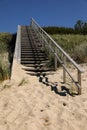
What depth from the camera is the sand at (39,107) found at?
5.74 metres

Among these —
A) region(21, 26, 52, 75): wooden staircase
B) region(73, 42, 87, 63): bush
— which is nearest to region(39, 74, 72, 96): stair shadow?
region(21, 26, 52, 75): wooden staircase

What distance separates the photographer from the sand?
574 cm

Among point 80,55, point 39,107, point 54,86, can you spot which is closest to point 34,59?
point 80,55

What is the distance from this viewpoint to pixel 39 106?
22.2ft

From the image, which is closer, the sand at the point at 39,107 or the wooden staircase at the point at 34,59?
the sand at the point at 39,107

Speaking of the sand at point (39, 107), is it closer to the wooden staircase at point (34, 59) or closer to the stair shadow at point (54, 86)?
the stair shadow at point (54, 86)

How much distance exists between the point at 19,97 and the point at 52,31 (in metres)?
22.9

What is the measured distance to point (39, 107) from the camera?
6.71 m

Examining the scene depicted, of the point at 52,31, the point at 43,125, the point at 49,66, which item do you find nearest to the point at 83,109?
the point at 43,125

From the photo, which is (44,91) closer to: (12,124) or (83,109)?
(83,109)

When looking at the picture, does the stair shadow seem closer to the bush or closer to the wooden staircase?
the wooden staircase

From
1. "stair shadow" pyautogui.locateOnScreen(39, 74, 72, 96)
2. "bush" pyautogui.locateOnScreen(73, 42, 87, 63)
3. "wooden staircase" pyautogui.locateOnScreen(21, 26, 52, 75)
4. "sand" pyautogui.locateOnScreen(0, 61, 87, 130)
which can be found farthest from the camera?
"bush" pyautogui.locateOnScreen(73, 42, 87, 63)

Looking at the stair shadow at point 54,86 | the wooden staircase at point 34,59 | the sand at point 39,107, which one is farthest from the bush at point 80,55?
the sand at point 39,107

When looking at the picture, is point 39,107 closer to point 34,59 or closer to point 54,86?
point 54,86
